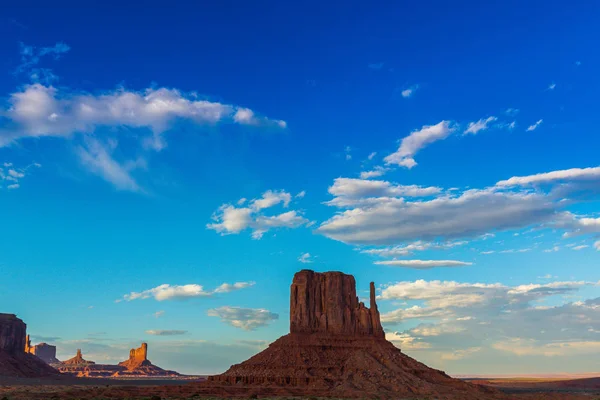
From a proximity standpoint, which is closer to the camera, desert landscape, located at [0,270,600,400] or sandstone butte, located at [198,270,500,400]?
desert landscape, located at [0,270,600,400]

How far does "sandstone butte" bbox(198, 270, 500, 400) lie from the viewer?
99188 millimetres

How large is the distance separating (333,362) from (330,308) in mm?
16726

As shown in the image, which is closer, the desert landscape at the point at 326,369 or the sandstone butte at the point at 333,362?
the desert landscape at the point at 326,369

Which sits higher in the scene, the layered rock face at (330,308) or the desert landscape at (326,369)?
the layered rock face at (330,308)

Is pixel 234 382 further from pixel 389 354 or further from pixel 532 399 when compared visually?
pixel 532 399

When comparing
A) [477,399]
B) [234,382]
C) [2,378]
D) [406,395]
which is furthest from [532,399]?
[2,378]

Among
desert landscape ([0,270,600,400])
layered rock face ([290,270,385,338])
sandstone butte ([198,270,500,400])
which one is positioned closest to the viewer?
desert landscape ([0,270,600,400])

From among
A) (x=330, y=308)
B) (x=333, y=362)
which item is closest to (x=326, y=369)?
(x=333, y=362)

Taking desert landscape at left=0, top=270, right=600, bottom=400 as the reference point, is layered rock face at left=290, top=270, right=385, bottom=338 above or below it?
above

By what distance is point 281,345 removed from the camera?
118 m

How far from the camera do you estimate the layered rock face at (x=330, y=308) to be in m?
125

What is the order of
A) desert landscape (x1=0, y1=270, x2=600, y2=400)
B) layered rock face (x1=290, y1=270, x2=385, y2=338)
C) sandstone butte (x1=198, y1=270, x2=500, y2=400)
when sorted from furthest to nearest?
layered rock face (x1=290, y1=270, x2=385, y2=338), sandstone butte (x1=198, y1=270, x2=500, y2=400), desert landscape (x1=0, y1=270, x2=600, y2=400)

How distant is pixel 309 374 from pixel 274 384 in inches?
264

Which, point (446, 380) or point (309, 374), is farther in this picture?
point (446, 380)
